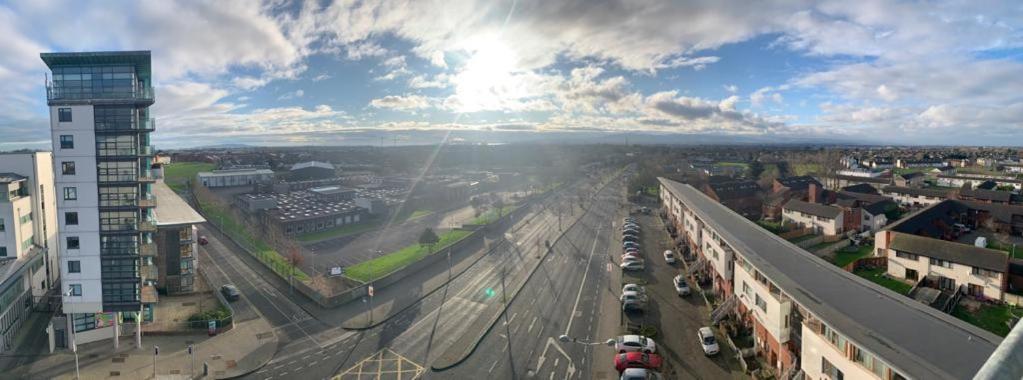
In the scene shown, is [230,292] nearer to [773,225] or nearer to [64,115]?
[64,115]

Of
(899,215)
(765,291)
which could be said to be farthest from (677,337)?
(899,215)

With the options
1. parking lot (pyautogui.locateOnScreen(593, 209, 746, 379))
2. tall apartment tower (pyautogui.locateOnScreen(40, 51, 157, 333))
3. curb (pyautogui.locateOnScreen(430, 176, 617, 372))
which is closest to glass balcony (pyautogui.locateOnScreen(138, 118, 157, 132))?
tall apartment tower (pyautogui.locateOnScreen(40, 51, 157, 333))

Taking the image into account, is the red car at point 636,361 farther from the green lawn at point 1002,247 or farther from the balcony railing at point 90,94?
the green lawn at point 1002,247

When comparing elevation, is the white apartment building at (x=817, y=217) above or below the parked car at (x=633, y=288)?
above

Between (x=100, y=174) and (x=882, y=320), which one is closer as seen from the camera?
(x=882, y=320)

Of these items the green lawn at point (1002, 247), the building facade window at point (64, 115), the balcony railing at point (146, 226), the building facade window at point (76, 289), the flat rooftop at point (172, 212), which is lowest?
the green lawn at point (1002, 247)

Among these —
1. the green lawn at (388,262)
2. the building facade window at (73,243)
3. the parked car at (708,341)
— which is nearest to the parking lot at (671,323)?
the parked car at (708,341)

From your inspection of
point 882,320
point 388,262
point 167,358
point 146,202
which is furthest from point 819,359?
point 146,202

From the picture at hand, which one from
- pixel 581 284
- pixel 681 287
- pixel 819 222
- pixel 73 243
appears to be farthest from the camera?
pixel 819 222
